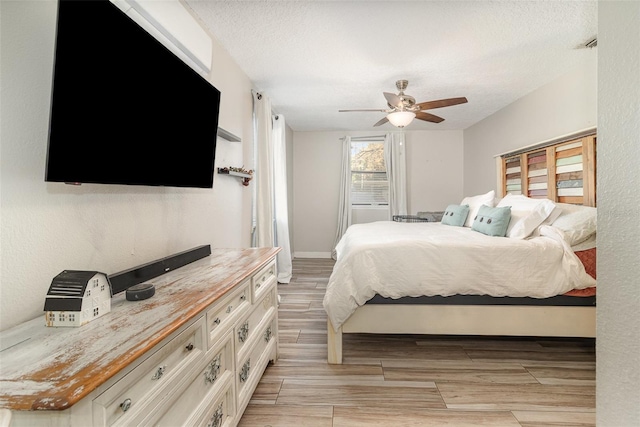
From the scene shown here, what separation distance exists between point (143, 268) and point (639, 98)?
1.64 m

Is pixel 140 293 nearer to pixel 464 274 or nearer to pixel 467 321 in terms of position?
pixel 464 274

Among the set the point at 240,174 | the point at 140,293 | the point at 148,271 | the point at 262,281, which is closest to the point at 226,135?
the point at 240,174

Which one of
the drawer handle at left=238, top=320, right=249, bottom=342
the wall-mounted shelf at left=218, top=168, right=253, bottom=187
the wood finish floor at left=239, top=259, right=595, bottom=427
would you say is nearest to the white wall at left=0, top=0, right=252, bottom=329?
the drawer handle at left=238, top=320, right=249, bottom=342

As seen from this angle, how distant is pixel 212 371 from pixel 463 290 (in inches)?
66.6

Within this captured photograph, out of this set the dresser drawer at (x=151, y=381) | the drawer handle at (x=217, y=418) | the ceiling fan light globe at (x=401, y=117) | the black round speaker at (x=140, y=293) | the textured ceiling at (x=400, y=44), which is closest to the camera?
the dresser drawer at (x=151, y=381)

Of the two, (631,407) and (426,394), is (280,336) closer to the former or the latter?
(426,394)

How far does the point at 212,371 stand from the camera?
120 centimetres

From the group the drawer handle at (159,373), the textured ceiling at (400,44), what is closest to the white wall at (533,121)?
the textured ceiling at (400,44)

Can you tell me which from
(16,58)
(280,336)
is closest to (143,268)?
(16,58)

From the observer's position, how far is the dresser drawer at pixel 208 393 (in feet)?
3.21

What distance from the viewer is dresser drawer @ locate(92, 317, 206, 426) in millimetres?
702

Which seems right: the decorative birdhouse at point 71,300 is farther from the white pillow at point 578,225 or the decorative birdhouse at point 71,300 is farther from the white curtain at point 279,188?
the white curtain at point 279,188

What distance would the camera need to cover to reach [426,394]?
1793 millimetres

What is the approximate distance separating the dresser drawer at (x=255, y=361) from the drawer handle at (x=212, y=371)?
0.20 metres
